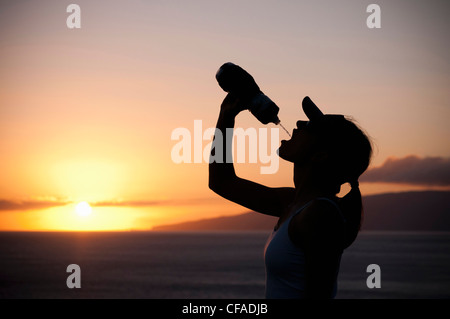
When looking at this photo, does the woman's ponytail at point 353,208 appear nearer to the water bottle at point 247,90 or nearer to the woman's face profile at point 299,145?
the woman's face profile at point 299,145

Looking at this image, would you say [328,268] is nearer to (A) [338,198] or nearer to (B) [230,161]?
(A) [338,198]

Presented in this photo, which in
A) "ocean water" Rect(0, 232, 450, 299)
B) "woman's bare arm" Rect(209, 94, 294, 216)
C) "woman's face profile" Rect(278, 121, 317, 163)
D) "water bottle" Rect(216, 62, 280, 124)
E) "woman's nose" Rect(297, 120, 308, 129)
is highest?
"water bottle" Rect(216, 62, 280, 124)

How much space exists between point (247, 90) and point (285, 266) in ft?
3.03

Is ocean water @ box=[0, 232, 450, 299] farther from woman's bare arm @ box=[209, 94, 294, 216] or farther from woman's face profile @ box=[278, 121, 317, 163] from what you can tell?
woman's face profile @ box=[278, 121, 317, 163]

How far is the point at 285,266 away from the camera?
1915mm

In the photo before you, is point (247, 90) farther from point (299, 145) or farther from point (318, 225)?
point (318, 225)

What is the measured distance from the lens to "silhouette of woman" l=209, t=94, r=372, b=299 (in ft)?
5.97

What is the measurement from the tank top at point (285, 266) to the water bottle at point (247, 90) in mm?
700

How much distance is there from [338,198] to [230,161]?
1.80ft

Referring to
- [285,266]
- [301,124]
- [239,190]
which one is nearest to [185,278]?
[239,190]

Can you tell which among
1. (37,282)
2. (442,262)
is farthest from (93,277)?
(442,262)

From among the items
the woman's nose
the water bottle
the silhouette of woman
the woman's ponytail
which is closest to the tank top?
the silhouette of woman

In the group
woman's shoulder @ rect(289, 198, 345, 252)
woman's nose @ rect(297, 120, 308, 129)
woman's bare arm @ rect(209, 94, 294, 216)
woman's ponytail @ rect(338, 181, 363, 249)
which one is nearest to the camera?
woman's shoulder @ rect(289, 198, 345, 252)
